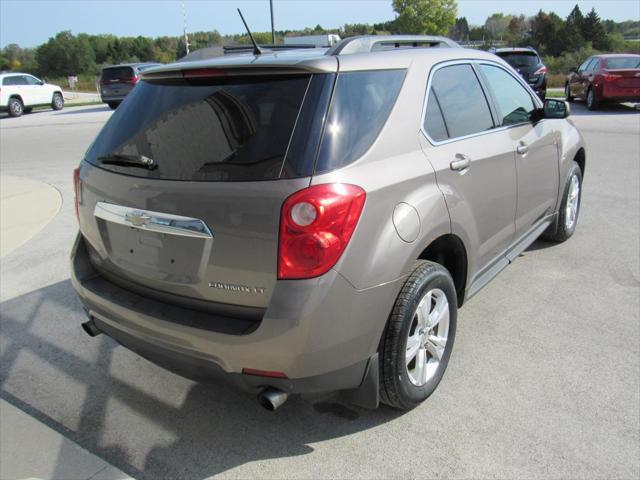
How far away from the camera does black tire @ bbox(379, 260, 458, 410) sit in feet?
8.16

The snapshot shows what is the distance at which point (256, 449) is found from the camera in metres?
2.63

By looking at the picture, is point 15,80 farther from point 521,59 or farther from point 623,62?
point 623,62

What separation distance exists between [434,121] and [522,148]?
1.15 m

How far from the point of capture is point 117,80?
2178 centimetres

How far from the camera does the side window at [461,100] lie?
120 inches

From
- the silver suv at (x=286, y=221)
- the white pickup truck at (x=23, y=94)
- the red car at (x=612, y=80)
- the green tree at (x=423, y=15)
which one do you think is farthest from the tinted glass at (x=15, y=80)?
the green tree at (x=423, y=15)

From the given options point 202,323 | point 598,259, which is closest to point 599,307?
point 598,259

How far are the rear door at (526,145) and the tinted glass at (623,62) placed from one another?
43.0 feet

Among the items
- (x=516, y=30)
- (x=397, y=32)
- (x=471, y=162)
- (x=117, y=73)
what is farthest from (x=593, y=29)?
(x=471, y=162)

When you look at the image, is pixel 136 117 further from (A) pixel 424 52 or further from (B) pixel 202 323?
(A) pixel 424 52

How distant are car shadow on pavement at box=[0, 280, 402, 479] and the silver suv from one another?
1.05 feet

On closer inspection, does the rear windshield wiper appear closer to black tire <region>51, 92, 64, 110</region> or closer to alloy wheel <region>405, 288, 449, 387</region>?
alloy wheel <region>405, 288, 449, 387</region>

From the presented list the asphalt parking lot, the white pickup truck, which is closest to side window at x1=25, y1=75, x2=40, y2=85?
the white pickup truck

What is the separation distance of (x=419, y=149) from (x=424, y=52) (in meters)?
0.66
